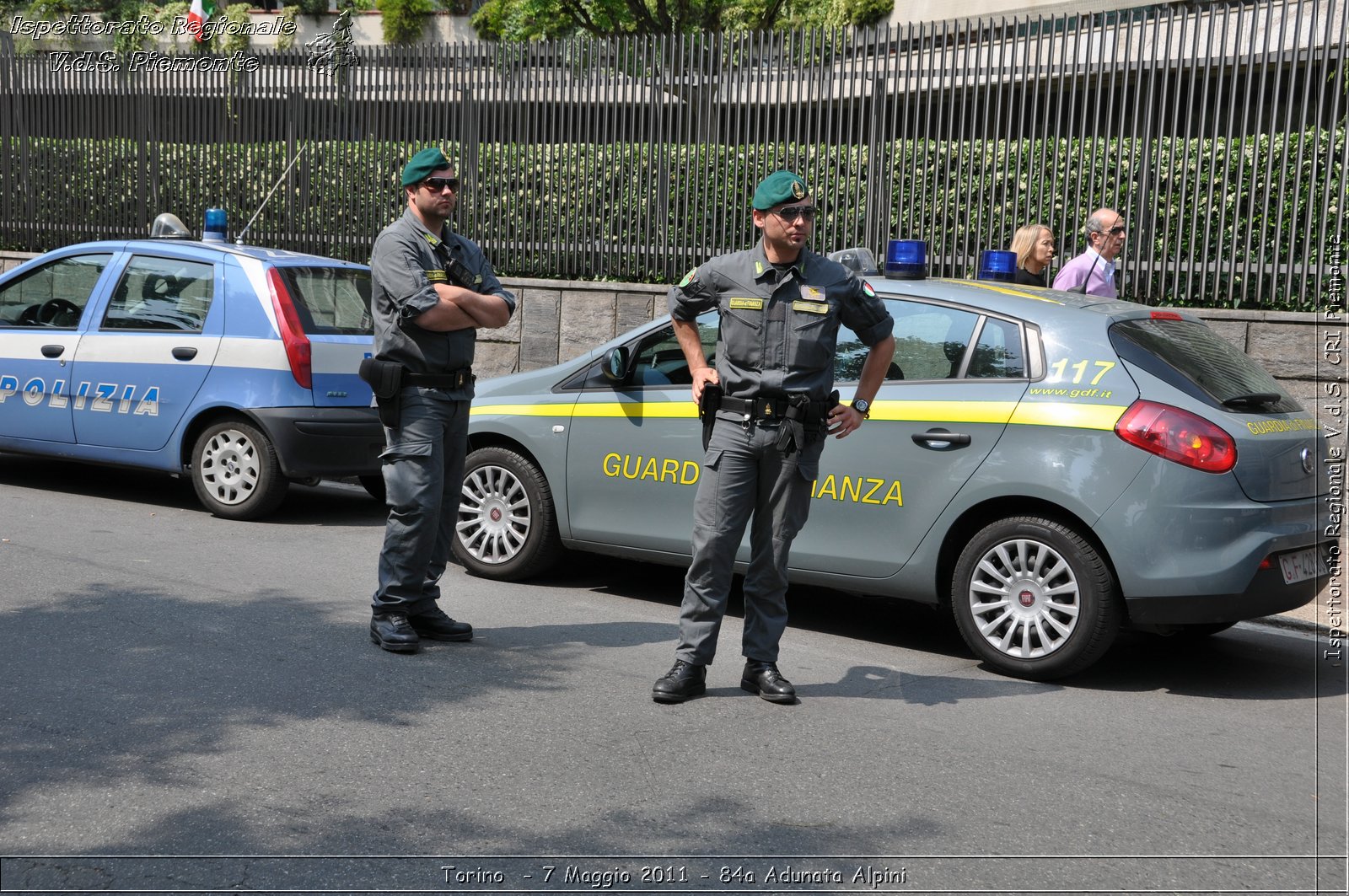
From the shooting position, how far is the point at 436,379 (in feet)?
17.6

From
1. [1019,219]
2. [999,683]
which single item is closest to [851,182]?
[1019,219]

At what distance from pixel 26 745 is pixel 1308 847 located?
11.9 feet

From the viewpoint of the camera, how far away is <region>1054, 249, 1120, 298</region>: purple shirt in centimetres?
777

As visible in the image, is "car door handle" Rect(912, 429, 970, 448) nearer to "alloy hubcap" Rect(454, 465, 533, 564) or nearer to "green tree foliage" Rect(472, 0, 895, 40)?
"alloy hubcap" Rect(454, 465, 533, 564)

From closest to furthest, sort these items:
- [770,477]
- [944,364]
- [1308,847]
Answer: [1308,847] → [770,477] → [944,364]

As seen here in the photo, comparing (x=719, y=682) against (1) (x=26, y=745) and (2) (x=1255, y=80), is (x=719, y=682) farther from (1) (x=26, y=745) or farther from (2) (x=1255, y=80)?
(2) (x=1255, y=80)

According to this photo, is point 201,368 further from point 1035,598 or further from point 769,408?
point 1035,598

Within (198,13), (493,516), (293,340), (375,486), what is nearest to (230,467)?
(293,340)

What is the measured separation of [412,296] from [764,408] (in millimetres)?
1434

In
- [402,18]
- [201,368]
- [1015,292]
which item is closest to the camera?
[1015,292]

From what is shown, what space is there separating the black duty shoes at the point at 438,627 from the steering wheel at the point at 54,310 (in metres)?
4.28

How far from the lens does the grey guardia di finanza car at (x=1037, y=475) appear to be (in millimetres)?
5094

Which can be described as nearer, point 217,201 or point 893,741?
point 893,741

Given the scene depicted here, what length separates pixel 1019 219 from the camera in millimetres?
10773
